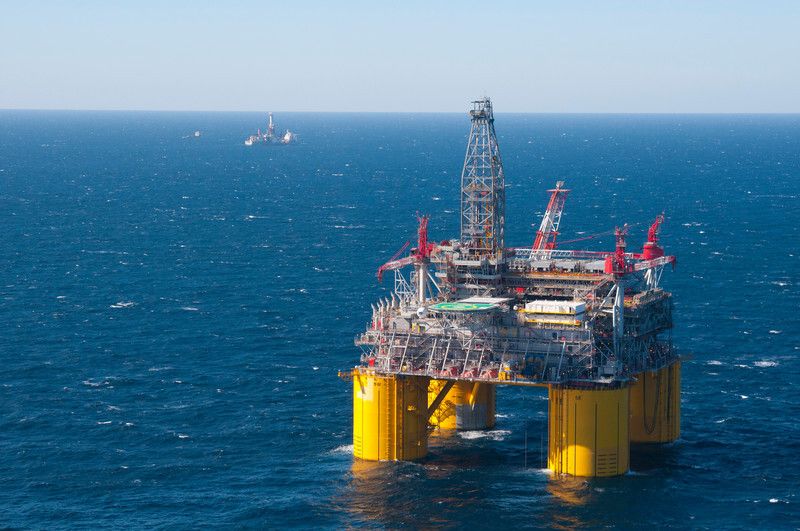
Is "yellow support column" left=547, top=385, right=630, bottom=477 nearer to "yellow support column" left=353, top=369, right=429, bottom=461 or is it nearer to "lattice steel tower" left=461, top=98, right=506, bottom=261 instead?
"yellow support column" left=353, top=369, right=429, bottom=461

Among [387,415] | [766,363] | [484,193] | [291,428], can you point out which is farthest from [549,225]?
[291,428]

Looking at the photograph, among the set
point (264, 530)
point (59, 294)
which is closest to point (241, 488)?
point (264, 530)

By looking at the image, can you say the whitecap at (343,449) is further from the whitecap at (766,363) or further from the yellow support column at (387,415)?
the whitecap at (766,363)

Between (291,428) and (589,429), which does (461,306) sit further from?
(291,428)

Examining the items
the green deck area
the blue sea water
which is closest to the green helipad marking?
the green deck area

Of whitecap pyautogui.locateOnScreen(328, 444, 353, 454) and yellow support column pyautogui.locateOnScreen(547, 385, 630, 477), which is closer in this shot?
yellow support column pyautogui.locateOnScreen(547, 385, 630, 477)
